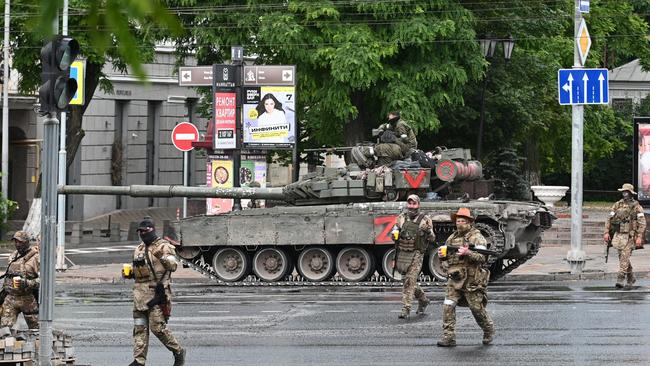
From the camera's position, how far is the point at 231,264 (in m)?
23.6

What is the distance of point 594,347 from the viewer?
13094 mm

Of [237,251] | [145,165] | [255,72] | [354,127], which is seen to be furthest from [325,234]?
[145,165]

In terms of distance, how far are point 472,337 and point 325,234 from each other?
877cm

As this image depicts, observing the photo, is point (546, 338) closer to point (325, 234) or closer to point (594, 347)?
point (594, 347)

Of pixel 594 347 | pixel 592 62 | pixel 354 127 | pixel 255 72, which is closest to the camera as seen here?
pixel 594 347

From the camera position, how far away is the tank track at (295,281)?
22484 mm

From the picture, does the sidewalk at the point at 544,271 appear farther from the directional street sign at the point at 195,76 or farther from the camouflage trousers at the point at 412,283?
the camouflage trousers at the point at 412,283

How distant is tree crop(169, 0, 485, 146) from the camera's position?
101 feet

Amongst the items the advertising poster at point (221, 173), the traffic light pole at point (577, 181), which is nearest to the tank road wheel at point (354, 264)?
the traffic light pole at point (577, 181)

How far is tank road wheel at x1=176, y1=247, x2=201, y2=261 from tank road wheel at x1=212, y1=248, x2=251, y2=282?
40 cm

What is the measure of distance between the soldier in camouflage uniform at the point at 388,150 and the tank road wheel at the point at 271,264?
8.18 feet

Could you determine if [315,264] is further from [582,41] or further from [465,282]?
[465,282]

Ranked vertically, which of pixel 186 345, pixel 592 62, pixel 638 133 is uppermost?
pixel 592 62

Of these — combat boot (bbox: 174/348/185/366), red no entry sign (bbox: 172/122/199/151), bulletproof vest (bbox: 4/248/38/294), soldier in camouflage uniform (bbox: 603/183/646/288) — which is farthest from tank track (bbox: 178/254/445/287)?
combat boot (bbox: 174/348/185/366)
